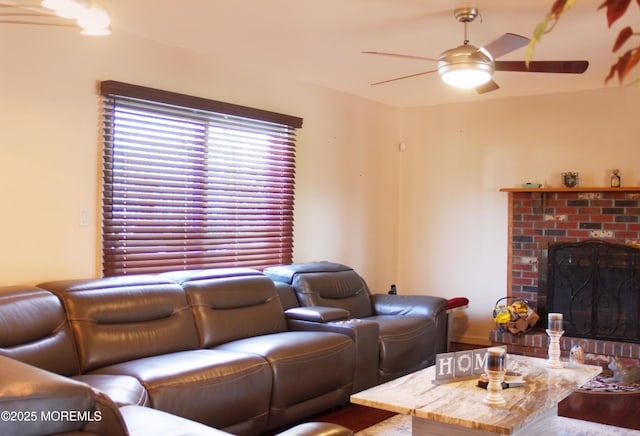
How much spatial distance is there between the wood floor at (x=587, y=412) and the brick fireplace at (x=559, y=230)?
26.1 inches

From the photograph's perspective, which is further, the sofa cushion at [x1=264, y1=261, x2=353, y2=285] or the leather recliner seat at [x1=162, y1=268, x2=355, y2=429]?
the sofa cushion at [x1=264, y1=261, x2=353, y2=285]

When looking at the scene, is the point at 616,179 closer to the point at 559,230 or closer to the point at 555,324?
the point at 559,230

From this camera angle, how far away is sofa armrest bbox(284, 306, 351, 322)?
399 centimetres

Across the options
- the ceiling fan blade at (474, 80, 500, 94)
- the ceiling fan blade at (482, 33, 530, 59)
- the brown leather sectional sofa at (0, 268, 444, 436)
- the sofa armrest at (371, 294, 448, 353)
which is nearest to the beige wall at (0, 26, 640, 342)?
the brown leather sectional sofa at (0, 268, 444, 436)

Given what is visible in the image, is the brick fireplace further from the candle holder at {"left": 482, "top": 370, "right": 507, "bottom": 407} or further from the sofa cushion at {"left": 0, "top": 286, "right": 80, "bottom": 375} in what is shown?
Answer: the sofa cushion at {"left": 0, "top": 286, "right": 80, "bottom": 375}

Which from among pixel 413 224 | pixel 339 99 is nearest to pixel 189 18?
pixel 339 99

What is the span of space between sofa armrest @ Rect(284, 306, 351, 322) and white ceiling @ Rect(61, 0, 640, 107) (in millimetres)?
1825

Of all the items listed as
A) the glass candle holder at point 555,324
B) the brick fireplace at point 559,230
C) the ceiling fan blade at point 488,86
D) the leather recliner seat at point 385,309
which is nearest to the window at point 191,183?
the leather recliner seat at point 385,309

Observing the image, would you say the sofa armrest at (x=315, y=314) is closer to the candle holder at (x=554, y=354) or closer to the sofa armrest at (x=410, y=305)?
the sofa armrest at (x=410, y=305)

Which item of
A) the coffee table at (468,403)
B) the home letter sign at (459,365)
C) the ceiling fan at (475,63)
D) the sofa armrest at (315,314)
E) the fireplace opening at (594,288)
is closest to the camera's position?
the coffee table at (468,403)

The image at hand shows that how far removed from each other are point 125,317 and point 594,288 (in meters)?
3.83

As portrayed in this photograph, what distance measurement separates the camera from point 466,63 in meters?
3.22

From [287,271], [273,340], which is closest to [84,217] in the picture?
[273,340]

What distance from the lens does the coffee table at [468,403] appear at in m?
2.36
